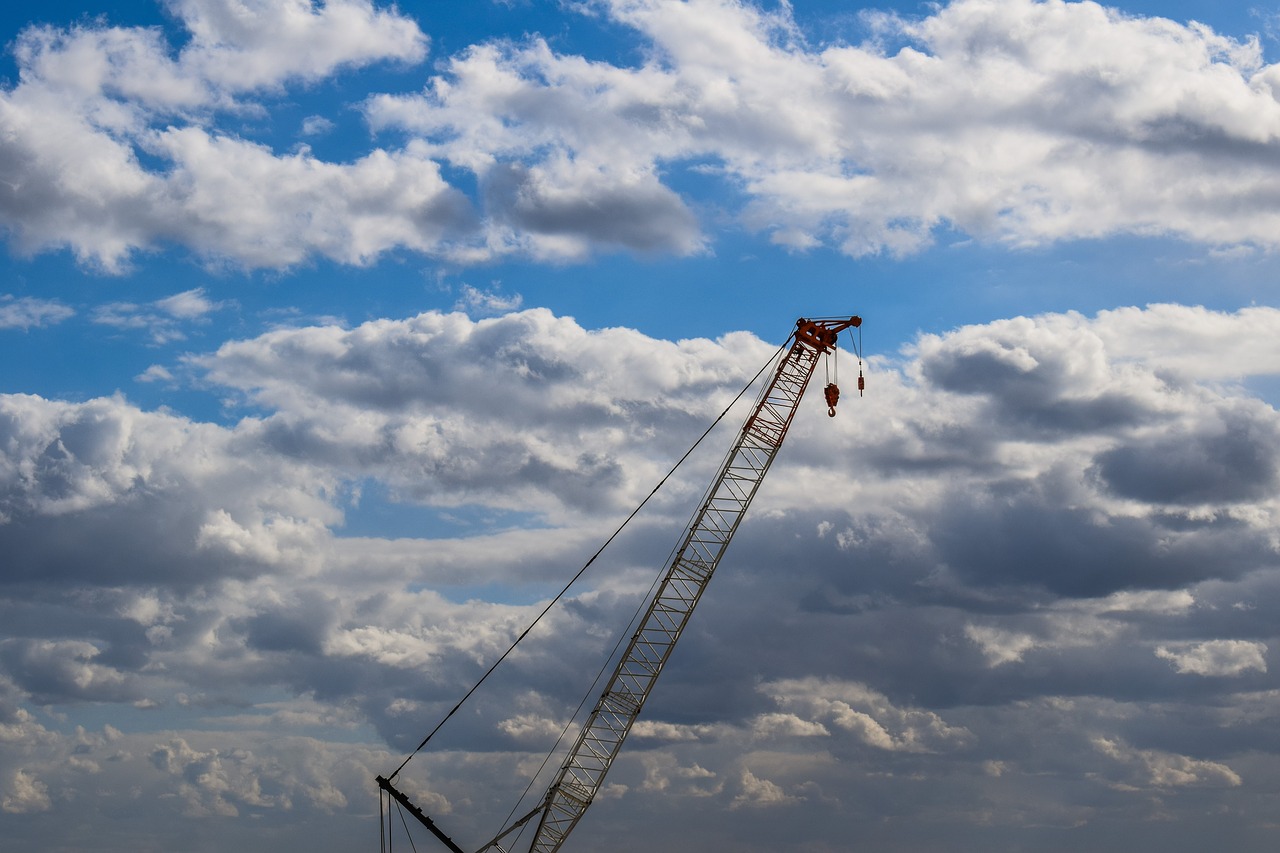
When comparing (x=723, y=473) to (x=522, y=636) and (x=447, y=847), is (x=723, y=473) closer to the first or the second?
(x=522, y=636)

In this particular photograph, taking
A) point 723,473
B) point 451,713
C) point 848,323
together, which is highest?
point 848,323

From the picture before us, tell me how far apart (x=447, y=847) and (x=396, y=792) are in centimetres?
897

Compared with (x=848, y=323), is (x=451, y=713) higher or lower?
lower

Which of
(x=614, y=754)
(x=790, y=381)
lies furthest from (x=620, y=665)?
(x=790, y=381)

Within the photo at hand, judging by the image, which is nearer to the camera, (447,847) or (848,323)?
(848,323)

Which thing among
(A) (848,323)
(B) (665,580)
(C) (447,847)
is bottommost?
(C) (447,847)

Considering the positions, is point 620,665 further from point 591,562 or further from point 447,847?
point 447,847

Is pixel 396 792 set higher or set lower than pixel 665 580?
lower

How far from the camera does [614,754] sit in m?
159

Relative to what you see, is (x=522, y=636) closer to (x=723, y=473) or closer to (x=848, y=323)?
(x=723, y=473)

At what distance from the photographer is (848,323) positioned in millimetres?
155500

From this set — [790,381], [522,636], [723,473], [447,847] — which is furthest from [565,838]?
[790,381]

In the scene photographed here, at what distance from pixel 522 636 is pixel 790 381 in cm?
3782

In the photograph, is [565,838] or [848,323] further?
[565,838]
